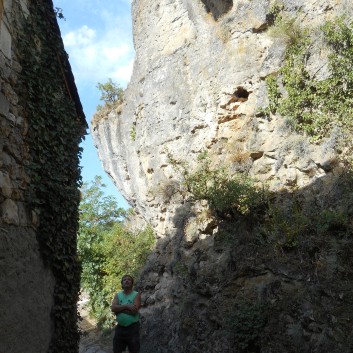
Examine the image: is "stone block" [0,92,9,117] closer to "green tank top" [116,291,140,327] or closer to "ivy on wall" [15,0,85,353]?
"ivy on wall" [15,0,85,353]

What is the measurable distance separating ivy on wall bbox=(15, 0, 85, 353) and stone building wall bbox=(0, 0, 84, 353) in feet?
0.29

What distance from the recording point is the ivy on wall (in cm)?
472

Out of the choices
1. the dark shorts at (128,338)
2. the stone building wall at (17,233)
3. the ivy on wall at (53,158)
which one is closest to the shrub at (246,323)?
the dark shorts at (128,338)

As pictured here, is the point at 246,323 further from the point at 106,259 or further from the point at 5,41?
the point at 106,259

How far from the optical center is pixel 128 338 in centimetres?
565

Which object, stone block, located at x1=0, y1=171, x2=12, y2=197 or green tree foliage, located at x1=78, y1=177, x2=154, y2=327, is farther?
green tree foliage, located at x1=78, y1=177, x2=154, y2=327

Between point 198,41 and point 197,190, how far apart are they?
5555mm

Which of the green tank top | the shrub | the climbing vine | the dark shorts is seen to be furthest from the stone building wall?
the climbing vine

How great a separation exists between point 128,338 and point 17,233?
8.33 ft

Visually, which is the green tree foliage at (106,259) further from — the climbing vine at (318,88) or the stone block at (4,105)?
the stone block at (4,105)

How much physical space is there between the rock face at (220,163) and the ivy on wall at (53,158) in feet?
10.7

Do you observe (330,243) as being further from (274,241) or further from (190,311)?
(190,311)

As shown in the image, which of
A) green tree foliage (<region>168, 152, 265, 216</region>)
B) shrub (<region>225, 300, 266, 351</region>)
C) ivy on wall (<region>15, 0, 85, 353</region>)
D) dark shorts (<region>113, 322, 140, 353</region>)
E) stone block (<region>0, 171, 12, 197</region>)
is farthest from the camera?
green tree foliage (<region>168, 152, 265, 216</region>)

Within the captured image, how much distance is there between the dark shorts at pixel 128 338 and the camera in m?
5.63
